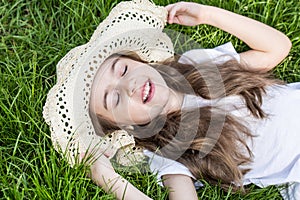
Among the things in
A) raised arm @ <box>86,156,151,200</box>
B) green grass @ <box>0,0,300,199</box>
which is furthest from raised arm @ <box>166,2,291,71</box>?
raised arm @ <box>86,156,151,200</box>

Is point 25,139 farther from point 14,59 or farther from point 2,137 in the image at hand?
point 14,59

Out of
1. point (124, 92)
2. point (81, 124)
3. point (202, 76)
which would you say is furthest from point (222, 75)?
point (81, 124)

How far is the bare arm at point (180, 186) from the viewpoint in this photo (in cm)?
171

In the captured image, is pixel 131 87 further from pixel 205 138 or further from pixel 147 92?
pixel 205 138

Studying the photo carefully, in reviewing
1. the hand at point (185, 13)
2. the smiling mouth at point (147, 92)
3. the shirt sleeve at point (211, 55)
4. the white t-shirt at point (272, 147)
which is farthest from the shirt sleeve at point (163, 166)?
the hand at point (185, 13)

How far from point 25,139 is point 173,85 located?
52cm

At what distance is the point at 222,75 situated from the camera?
1868 mm

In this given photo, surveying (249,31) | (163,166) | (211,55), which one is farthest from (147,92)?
(249,31)

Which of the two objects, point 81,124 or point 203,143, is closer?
point 81,124

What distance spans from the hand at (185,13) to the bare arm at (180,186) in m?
0.53

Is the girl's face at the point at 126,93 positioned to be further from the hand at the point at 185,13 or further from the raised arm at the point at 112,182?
the hand at the point at 185,13

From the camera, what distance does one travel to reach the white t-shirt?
179cm

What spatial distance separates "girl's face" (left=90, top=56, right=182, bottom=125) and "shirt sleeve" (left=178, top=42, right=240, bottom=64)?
0.23 metres

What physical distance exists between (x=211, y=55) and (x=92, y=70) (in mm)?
522
